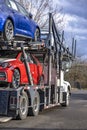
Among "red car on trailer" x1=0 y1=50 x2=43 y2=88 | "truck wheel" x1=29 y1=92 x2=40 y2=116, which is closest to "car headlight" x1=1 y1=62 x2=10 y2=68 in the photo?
"red car on trailer" x1=0 y1=50 x2=43 y2=88

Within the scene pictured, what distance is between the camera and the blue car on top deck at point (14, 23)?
1319 centimetres

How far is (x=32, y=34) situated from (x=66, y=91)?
4664 mm

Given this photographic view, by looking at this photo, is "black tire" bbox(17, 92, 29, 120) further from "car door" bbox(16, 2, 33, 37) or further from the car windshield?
"car door" bbox(16, 2, 33, 37)

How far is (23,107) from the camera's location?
45.1 feet

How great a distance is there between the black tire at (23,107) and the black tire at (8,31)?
72.4 inches

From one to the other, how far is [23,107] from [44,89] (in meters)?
2.22

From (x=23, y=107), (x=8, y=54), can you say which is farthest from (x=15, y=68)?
(x=8, y=54)

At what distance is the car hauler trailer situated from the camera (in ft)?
42.9

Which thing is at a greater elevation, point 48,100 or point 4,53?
point 4,53

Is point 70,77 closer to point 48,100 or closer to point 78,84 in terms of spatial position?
point 78,84

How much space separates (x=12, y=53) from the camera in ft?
48.4

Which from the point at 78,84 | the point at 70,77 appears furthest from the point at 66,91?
the point at 70,77

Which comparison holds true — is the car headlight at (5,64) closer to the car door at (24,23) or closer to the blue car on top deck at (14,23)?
the blue car on top deck at (14,23)

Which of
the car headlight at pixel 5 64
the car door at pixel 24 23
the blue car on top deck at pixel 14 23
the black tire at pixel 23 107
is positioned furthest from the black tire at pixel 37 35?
the black tire at pixel 23 107
